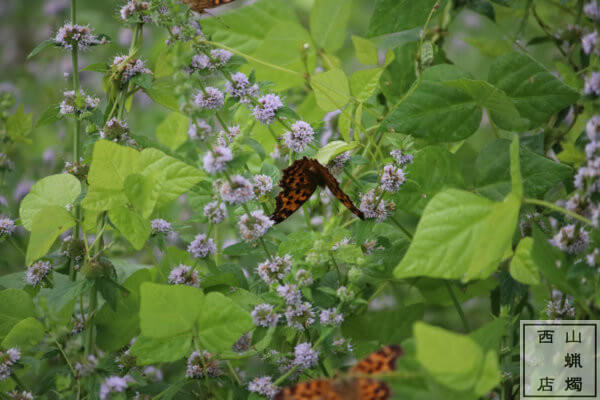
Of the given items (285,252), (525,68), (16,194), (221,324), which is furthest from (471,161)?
(16,194)

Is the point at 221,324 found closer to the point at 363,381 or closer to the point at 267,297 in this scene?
the point at 267,297

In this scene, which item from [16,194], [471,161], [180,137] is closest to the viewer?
[180,137]

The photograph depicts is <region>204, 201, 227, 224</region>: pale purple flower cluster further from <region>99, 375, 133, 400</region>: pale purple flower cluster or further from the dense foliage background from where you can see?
<region>99, 375, 133, 400</region>: pale purple flower cluster

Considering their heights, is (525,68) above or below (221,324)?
above

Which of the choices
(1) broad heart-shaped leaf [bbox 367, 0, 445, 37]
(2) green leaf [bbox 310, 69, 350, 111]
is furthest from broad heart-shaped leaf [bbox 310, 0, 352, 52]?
(2) green leaf [bbox 310, 69, 350, 111]

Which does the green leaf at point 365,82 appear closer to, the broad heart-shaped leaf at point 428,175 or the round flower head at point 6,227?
the broad heart-shaped leaf at point 428,175

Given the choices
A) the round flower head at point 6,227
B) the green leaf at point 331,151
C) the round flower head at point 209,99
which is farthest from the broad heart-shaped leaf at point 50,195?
the green leaf at point 331,151

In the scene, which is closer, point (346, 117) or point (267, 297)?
point (267, 297)
